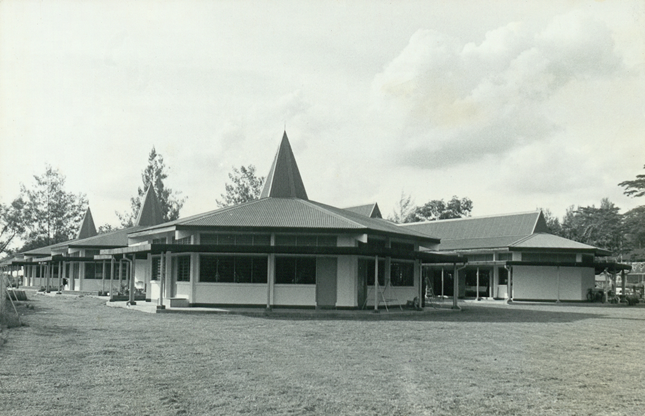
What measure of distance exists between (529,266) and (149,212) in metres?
26.6

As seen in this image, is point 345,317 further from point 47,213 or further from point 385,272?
point 47,213

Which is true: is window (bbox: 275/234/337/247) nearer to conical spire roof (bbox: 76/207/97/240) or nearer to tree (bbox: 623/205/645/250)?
tree (bbox: 623/205/645/250)

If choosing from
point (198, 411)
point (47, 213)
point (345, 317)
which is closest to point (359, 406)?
point (198, 411)

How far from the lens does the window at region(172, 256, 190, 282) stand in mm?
25703

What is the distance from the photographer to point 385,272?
26688mm

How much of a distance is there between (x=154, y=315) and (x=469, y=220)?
3088 cm

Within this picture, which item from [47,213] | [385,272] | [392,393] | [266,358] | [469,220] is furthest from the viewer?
[47,213]

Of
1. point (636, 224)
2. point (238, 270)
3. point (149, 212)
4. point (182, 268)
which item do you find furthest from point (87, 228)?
point (636, 224)

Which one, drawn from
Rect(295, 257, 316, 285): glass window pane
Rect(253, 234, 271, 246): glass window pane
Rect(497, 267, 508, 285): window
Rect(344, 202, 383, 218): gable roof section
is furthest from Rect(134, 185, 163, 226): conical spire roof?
Rect(295, 257, 316, 285): glass window pane

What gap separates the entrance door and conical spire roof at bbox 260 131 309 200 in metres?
6.87

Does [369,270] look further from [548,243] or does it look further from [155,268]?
[548,243]

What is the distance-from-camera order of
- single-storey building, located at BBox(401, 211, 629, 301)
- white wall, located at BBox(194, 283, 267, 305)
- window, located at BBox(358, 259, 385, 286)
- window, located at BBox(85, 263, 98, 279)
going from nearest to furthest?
1. white wall, located at BBox(194, 283, 267, 305)
2. window, located at BBox(358, 259, 385, 286)
3. single-storey building, located at BBox(401, 211, 629, 301)
4. window, located at BBox(85, 263, 98, 279)

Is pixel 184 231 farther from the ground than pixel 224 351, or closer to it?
farther from the ground

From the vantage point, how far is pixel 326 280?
25.1 meters
